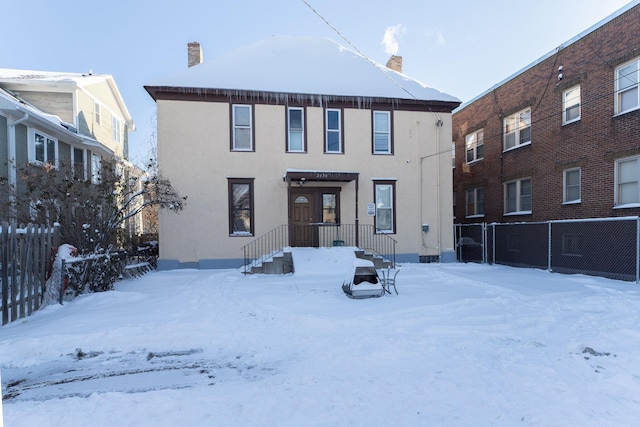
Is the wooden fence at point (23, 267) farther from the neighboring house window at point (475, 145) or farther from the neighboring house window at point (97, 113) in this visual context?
the neighboring house window at point (475, 145)

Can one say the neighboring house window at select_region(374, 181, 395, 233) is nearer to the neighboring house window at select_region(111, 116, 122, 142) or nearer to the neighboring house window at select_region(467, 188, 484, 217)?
the neighboring house window at select_region(467, 188, 484, 217)

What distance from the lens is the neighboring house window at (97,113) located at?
17.6 metres

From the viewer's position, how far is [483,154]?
1681cm

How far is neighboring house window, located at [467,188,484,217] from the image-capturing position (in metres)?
17.3

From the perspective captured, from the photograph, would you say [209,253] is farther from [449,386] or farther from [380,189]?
[449,386]

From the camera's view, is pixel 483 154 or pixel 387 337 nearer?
pixel 387 337

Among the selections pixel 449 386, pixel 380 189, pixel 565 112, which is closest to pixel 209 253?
pixel 380 189

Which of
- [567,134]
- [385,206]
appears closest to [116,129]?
[385,206]

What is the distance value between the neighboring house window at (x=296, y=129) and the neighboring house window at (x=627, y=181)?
1026 cm

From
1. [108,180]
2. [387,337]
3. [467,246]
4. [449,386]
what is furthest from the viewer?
[467,246]

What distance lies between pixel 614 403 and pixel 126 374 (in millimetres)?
5037

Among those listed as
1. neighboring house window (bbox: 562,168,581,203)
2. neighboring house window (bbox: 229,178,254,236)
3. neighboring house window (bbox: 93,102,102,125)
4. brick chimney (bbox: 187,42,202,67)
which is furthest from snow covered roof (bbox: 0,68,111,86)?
neighboring house window (bbox: 562,168,581,203)

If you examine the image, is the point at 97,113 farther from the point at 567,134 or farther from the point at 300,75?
the point at 567,134

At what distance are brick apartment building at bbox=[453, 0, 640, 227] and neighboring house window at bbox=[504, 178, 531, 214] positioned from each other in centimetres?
4
